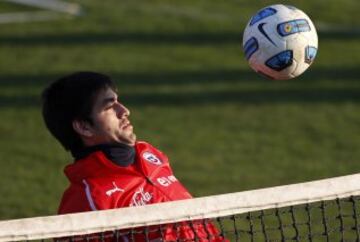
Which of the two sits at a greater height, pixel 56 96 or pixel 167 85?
pixel 56 96

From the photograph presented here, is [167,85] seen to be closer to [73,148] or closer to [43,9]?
[43,9]

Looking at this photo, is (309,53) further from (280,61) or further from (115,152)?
(115,152)

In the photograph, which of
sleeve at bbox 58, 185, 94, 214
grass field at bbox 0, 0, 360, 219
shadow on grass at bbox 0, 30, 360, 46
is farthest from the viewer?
shadow on grass at bbox 0, 30, 360, 46

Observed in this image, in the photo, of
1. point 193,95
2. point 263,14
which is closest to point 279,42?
point 263,14

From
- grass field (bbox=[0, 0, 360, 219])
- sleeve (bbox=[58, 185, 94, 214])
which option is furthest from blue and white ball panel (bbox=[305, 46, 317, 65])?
grass field (bbox=[0, 0, 360, 219])

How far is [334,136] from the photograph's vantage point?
13.1 m

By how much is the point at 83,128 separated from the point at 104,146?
0.17m

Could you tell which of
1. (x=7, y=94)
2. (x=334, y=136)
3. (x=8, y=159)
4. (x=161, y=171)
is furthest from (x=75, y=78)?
(x=7, y=94)

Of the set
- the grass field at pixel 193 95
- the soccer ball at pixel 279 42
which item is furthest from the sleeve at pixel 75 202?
the grass field at pixel 193 95

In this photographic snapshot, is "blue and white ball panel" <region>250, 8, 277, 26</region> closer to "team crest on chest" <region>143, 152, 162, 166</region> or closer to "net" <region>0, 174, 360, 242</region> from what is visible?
"team crest on chest" <region>143, 152, 162, 166</region>

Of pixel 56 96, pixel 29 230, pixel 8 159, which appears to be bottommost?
pixel 8 159

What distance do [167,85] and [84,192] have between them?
890cm

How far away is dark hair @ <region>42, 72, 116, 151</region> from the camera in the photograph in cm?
625

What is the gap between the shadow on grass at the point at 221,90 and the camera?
561 inches
